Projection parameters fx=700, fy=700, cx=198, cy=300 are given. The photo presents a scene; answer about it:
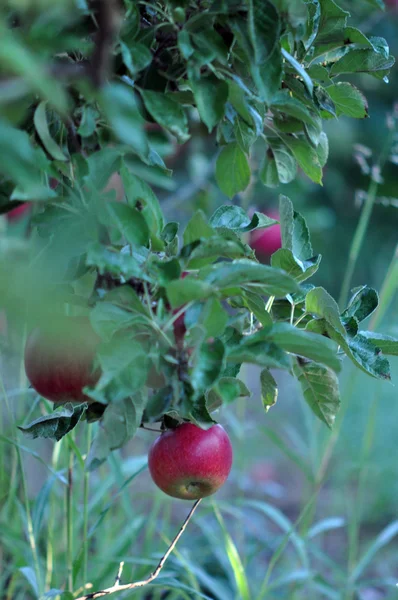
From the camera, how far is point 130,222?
1.58 feet

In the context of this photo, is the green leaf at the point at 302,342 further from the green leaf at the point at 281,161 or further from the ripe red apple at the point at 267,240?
the ripe red apple at the point at 267,240

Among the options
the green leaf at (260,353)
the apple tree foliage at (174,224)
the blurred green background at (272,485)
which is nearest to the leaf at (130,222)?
the apple tree foliage at (174,224)

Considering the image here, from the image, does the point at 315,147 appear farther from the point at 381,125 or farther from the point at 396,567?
the point at 381,125

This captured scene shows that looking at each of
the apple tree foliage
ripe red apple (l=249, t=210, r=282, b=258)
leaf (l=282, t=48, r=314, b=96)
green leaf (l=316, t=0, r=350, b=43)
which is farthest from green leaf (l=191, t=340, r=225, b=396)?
ripe red apple (l=249, t=210, r=282, b=258)

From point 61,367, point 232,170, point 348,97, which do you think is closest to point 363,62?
point 348,97

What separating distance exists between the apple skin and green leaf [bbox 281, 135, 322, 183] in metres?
0.26

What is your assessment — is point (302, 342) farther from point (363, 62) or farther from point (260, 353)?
point (363, 62)

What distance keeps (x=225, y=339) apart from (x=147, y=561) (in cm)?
52

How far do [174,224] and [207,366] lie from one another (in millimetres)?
184

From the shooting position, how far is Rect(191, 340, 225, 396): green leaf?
0.45m

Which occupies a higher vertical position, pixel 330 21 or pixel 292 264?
pixel 330 21

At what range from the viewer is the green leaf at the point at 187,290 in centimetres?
45

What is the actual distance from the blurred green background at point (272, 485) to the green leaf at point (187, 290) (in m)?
0.40

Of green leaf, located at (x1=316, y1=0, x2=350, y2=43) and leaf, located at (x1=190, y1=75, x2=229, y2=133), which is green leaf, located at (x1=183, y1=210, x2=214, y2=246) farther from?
green leaf, located at (x1=316, y1=0, x2=350, y2=43)
